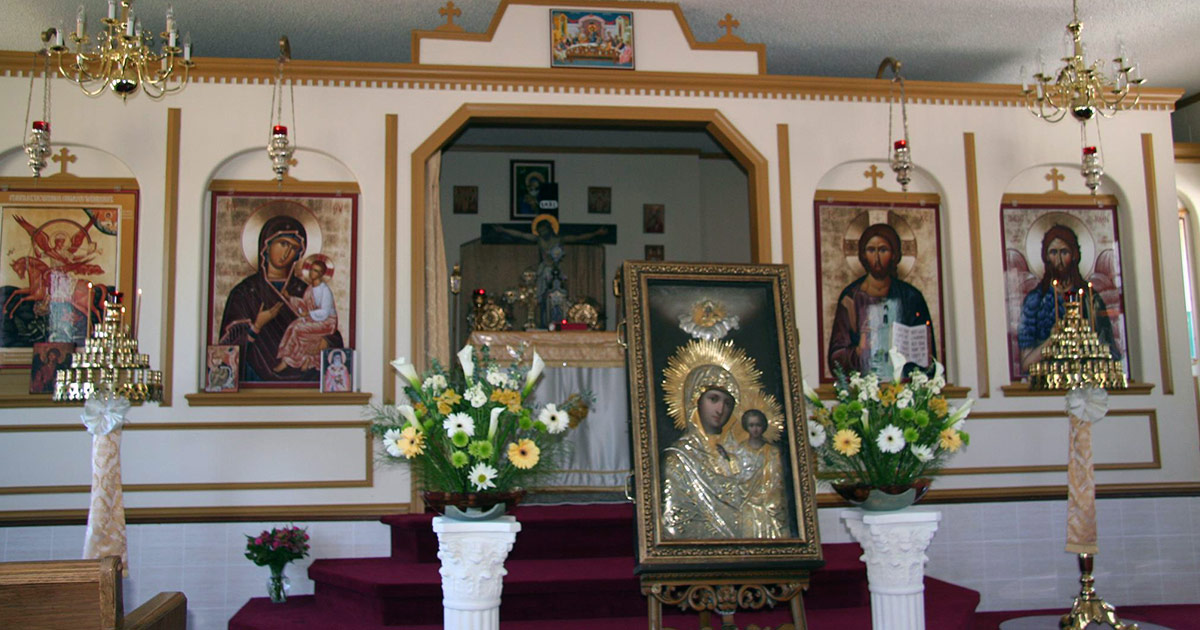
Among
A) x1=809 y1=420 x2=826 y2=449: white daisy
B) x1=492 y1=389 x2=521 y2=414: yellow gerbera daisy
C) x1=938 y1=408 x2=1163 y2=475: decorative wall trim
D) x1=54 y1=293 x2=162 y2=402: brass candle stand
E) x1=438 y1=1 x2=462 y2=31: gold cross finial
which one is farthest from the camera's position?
x1=938 y1=408 x2=1163 y2=475: decorative wall trim

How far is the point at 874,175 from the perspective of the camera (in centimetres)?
795

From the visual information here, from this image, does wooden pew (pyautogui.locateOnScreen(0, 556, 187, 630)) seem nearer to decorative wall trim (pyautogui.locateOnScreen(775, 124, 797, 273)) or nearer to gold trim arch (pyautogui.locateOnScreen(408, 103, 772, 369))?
gold trim arch (pyautogui.locateOnScreen(408, 103, 772, 369))

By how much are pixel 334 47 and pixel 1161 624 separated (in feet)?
24.9

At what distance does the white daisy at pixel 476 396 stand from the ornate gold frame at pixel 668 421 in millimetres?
731

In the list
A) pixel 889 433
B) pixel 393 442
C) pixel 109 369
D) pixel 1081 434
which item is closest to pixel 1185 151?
pixel 1081 434

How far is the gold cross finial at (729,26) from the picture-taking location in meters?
7.63

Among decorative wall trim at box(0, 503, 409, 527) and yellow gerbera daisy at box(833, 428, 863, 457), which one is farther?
decorative wall trim at box(0, 503, 409, 527)

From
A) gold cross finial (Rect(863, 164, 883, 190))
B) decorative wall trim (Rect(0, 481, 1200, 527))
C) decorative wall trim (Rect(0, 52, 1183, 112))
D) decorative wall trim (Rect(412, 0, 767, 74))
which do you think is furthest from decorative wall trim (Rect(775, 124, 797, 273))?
decorative wall trim (Rect(0, 481, 1200, 527))

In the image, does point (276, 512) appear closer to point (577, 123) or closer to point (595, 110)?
point (577, 123)

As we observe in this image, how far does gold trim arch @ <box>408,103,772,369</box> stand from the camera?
725 centimetres

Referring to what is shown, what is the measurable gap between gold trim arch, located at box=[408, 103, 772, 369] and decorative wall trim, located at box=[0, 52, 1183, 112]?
158 mm

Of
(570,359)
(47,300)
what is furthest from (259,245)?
(570,359)

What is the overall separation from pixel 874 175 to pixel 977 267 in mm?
1089

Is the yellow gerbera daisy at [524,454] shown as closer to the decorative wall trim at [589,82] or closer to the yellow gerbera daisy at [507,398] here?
the yellow gerbera daisy at [507,398]
